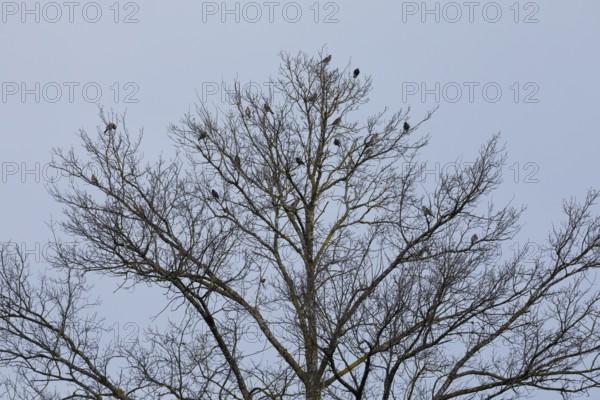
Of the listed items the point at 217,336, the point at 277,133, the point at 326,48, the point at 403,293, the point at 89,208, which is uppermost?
the point at 326,48

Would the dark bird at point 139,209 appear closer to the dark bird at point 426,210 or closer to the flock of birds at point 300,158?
the flock of birds at point 300,158

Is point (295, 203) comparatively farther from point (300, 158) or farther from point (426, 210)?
point (426, 210)

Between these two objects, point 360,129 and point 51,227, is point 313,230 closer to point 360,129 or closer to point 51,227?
point 360,129

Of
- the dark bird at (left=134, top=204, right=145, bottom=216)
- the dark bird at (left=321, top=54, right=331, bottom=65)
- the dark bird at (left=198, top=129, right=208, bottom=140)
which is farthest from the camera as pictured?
the dark bird at (left=321, top=54, right=331, bottom=65)

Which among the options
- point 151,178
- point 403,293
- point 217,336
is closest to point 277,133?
point 151,178

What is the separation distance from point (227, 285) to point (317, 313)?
8.33 ft

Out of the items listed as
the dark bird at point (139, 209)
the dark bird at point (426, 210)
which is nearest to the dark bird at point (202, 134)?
the dark bird at point (139, 209)

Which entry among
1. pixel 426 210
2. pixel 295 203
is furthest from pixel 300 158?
pixel 426 210

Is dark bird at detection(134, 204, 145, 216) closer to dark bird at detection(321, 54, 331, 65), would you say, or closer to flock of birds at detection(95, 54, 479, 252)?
flock of birds at detection(95, 54, 479, 252)

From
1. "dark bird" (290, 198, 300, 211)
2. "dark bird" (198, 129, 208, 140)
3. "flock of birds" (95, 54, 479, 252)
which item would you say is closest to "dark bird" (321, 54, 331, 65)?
"flock of birds" (95, 54, 479, 252)

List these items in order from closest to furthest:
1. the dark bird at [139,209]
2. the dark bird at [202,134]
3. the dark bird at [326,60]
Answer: the dark bird at [139,209] → the dark bird at [202,134] → the dark bird at [326,60]

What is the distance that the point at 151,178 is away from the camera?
13195 millimetres

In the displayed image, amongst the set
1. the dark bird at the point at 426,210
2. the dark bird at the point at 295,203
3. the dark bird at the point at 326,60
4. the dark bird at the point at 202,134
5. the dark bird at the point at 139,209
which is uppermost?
the dark bird at the point at 326,60

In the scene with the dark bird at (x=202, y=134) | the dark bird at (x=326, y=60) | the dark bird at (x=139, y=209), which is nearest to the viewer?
the dark bird at (x=139, y=209)
